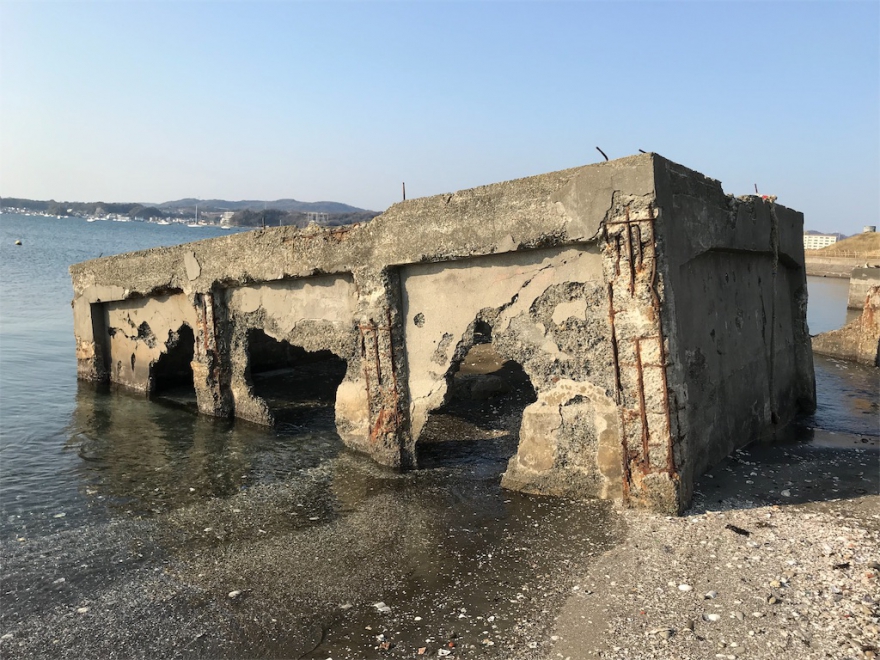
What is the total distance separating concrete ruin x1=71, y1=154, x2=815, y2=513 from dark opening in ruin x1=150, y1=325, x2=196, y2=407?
206 cm

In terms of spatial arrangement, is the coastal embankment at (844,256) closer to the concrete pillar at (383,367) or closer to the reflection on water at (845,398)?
the reflection on water at (845,398)

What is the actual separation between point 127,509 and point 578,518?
404cm

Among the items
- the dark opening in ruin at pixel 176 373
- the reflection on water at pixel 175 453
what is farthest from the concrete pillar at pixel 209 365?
the dark opening in ruin at pixel 176 373

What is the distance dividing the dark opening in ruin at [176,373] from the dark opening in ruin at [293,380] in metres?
1.06

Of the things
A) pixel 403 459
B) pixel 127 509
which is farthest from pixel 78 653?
pixel 403 459

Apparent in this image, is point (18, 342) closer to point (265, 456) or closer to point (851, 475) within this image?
point (265, 456)

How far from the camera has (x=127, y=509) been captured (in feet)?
19.3

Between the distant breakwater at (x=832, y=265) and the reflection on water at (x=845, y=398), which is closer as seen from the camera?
the reflection on water at (x=845, y=398)

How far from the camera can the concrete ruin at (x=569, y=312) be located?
505 centimetres

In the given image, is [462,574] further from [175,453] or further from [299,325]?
[175,453]

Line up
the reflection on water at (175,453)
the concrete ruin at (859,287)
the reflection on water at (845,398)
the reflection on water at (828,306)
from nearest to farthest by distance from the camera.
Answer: the reflection on water at (175,453) < the reflection on water at (845,398) < the concrete ruin at (859,287) < the reflection on water at (828,306)

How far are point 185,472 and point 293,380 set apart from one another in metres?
4.83

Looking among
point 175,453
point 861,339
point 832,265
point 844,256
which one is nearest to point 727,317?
point 175,453

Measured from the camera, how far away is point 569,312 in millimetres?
5473
